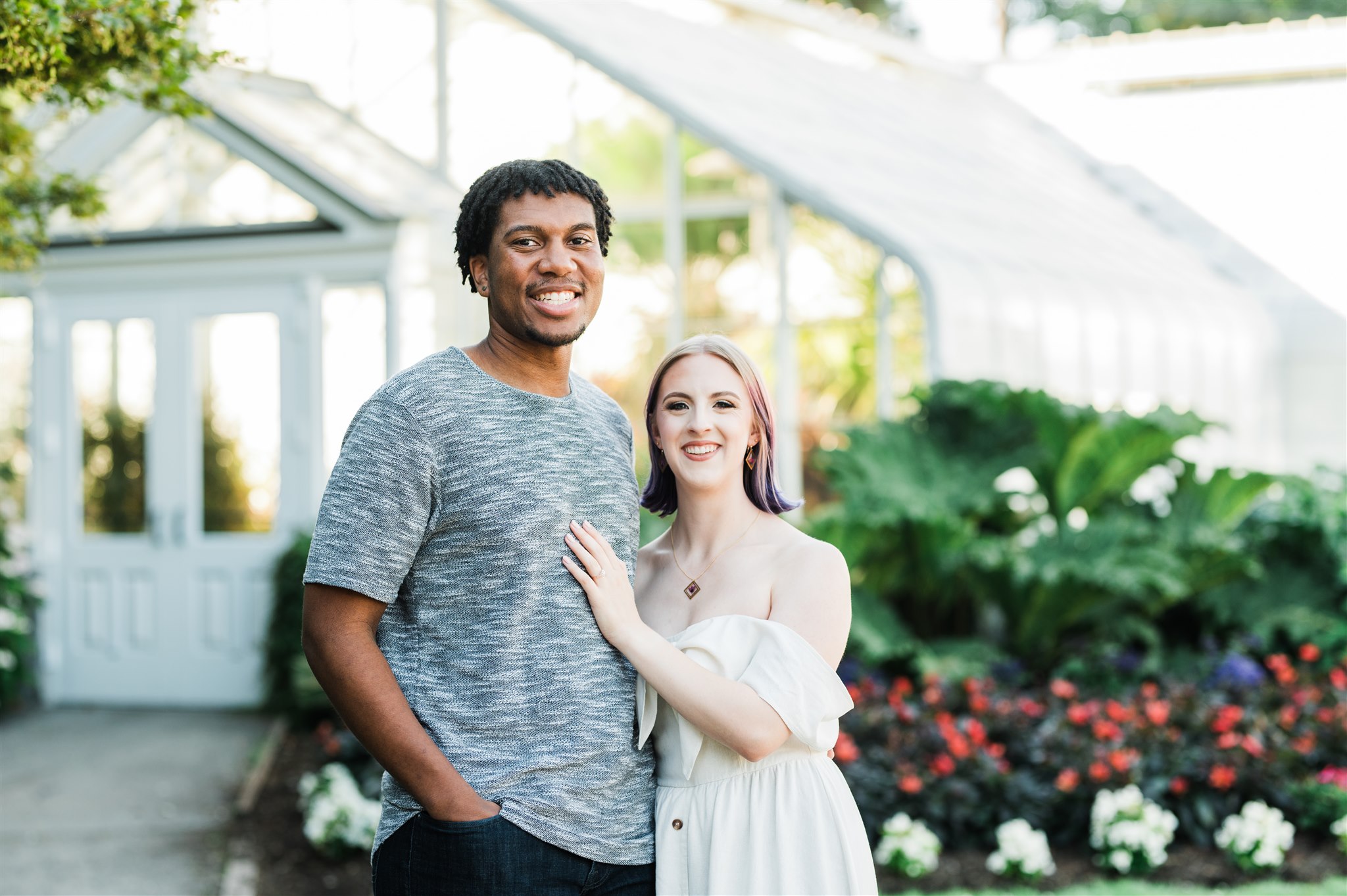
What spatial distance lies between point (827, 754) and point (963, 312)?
6.00 metres

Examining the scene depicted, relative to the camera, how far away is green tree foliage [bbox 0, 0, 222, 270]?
9.59 ft

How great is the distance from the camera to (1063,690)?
6.26m

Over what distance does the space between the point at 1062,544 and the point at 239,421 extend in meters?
5.13

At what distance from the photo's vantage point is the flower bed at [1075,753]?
5.38 meters

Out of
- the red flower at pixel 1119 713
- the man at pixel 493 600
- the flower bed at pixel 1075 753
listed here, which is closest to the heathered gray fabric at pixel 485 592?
the man at pixel 493 600

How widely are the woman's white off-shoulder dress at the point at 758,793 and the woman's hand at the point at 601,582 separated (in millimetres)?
134

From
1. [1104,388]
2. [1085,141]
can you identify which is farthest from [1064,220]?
[1085,141]

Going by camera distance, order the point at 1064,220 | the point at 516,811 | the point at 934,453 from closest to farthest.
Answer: the point at 516,811, the point at 934,453, the point at 1064,220

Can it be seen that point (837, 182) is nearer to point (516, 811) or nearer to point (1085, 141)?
point (516, 811)

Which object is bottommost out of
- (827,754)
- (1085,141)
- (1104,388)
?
(827,754)

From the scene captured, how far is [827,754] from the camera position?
2.53m

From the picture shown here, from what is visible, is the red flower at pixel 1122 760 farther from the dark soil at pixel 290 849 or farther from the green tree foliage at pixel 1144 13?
the green tree foliage at pixel 1144 13

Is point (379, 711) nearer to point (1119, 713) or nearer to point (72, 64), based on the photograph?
point (72, 64)

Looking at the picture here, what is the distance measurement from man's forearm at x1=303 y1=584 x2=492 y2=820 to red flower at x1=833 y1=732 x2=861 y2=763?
134 inches
